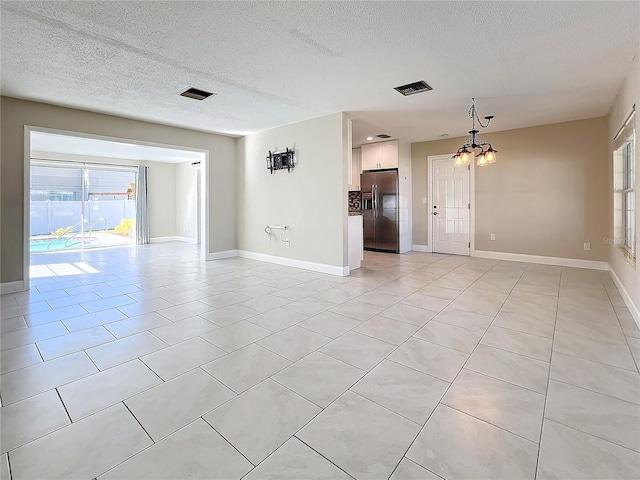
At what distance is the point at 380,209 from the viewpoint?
726cm

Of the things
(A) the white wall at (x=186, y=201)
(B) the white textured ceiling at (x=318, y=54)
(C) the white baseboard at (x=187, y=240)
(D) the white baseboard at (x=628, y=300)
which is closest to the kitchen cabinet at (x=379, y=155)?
(B) the white textured ceiling at (x=318, y=54)

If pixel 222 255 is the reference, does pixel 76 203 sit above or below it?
above

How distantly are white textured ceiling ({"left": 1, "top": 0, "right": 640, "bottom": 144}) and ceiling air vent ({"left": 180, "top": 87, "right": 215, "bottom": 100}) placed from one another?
5.9 inches

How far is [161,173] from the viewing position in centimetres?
948

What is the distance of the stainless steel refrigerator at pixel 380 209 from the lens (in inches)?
277

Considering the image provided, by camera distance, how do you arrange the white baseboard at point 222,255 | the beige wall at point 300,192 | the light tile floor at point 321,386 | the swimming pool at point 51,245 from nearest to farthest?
the light tile floor at point 321,386 → the beige wall at point 300,192 → the white baseboard at point 222,255 → the swimming pool at point 51,245

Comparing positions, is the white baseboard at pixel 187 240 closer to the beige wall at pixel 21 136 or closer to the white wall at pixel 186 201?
the white wall at pixel 186 201

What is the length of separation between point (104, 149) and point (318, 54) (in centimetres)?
659

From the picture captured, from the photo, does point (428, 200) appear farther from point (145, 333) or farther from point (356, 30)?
point (145, 333)

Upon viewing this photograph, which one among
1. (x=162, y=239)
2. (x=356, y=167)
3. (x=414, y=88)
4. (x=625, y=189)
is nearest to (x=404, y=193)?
(x=356, y=167)

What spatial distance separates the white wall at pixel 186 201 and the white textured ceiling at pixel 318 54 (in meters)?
4.51

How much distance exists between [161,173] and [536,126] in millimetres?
9574

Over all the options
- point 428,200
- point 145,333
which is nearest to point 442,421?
point 145,333

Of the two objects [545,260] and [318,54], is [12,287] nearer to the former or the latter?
[318,54]
